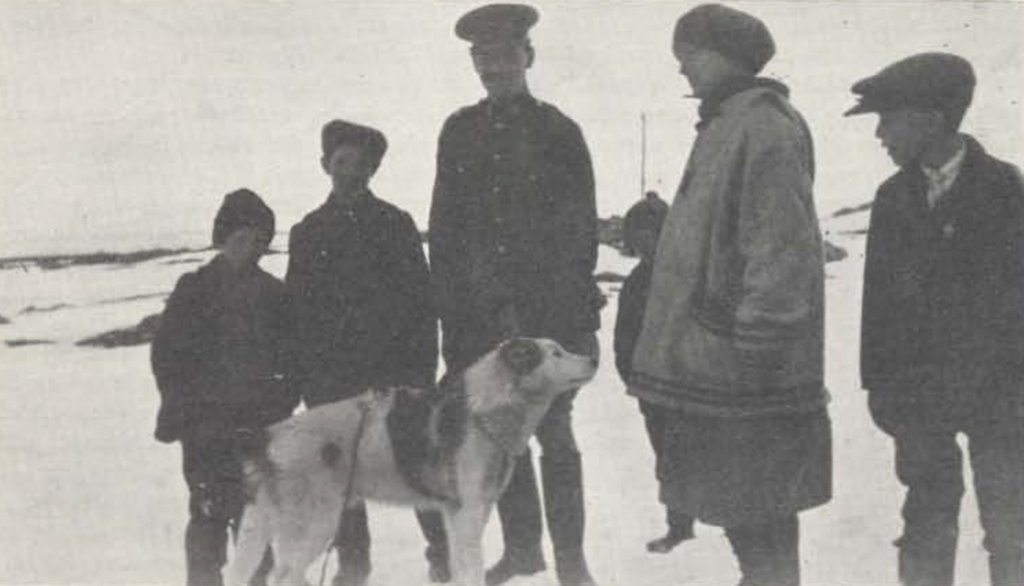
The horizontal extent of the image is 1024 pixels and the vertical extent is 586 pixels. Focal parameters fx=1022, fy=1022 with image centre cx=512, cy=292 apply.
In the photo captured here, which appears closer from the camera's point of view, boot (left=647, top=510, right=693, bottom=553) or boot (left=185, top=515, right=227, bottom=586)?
boot (left=185, top=515, right=227, bottom=586)

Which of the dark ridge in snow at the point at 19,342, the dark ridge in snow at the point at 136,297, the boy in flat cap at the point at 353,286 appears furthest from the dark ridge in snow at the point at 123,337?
the boy in flat cap at the point at 353,286

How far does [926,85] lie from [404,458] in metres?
1.66

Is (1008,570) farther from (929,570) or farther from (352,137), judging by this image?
(352,137)

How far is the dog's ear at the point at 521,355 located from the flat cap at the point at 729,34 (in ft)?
3.15

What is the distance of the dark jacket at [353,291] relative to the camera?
10.1ft

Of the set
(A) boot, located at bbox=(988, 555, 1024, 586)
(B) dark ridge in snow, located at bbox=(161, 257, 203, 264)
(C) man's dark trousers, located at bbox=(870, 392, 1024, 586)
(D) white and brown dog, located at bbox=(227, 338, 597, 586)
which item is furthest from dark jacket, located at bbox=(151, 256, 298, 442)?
(A) boot, located at bbox=(988, 555, 1024, 586)

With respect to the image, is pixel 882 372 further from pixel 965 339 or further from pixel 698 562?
pixel 698 562

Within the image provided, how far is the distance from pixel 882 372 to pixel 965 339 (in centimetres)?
22

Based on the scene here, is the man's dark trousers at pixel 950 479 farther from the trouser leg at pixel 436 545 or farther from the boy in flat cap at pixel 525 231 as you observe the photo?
the trouser leg at pixel 436 545

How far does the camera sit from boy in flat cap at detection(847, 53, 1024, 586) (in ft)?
8.05

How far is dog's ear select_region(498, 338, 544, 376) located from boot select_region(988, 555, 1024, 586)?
1.26 m

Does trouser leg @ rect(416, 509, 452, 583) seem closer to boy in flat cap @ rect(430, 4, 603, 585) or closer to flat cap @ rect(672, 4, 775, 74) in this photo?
boy in flat cap @ rect(430, 4, 603, 585)

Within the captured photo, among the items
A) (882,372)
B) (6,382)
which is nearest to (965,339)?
(882,372)

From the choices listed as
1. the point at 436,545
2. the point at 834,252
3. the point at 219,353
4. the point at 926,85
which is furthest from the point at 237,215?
the point at 834,252
